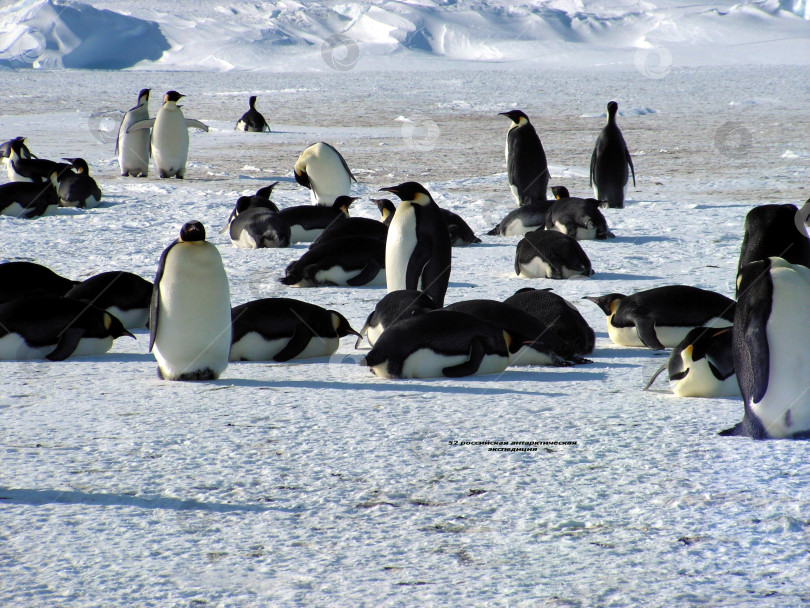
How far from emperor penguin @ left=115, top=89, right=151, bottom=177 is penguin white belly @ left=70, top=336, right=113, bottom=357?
7879 millimetres

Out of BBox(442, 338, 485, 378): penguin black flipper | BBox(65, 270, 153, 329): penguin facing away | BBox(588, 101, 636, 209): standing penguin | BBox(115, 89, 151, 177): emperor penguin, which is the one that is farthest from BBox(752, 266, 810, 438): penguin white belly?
BBox(115, 89, 151, 177): emperor penguin

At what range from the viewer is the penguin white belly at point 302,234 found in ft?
22.9

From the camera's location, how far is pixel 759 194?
30.1 feet

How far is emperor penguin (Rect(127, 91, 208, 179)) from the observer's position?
36.1 ft

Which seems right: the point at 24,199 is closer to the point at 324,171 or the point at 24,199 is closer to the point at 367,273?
the point at 324,171

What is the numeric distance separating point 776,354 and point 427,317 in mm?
1213

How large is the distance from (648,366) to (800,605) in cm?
196

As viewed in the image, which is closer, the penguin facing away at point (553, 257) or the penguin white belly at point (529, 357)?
the penguin white belly at point (529, 357)

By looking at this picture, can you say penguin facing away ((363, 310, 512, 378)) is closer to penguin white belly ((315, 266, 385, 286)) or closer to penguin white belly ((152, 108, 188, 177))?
penguin white belly ((315, 266, 385, 286))

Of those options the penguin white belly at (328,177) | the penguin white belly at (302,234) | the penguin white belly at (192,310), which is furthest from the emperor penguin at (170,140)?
the penguin white belly at (192,310)

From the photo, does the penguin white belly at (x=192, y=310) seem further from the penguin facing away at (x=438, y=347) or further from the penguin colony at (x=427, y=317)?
the penguin facing away at (x=438, y=347)

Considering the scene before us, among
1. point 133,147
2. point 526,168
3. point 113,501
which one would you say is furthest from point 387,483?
point 133,147

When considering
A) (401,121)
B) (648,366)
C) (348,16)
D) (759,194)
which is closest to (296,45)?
(348,16)

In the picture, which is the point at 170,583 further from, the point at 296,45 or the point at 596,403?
the point at 296,45
